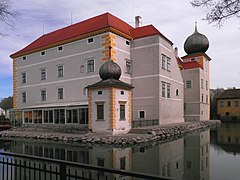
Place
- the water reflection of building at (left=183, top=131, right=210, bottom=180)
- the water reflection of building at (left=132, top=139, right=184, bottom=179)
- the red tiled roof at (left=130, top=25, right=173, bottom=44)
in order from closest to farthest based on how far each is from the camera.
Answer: the water reflection of building at (left=183, top=131, right=210, bottom=180) < the water reflection of building at (left=132, top=139, right=184, bottom=179) < the red tiled roof at (left=130, top=25, right=173, bottom=44)

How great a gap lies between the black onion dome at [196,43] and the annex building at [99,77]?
1033cm

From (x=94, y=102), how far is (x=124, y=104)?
246 cm

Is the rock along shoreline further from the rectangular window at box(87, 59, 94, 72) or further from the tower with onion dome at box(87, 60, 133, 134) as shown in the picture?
the rectangular window at box(87, 59, 94, 72)

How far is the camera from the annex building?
64.4 ft

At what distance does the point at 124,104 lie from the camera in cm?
1925

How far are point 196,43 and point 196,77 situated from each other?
6193mm

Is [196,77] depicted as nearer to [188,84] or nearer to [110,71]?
[188,84]

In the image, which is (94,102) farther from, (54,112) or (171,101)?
(171,101)

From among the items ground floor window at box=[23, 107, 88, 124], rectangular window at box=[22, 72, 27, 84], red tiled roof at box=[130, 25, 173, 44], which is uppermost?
red tiled roof at box=[130, 25, 173, 44]

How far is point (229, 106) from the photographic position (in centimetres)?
4975

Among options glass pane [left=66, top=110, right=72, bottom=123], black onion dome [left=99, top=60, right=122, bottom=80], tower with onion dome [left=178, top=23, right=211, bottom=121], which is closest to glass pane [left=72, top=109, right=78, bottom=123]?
glass pane [left=66, top=110, right=72, bottom=123]

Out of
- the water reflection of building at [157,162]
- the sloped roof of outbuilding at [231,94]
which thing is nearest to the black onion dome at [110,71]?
the water reflection of building at [157,162]

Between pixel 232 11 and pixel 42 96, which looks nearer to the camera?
pixel 232 11

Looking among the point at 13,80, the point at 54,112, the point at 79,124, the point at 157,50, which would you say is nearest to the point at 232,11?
the point at 79,124
